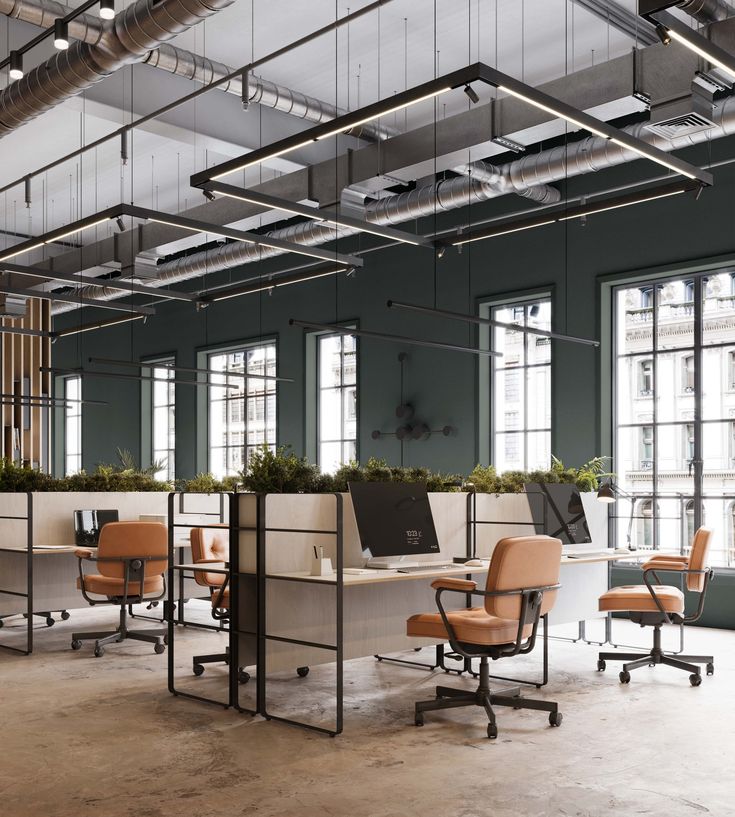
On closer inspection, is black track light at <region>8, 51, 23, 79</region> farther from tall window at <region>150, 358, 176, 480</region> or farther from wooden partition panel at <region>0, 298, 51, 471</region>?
tall window at <region>150, 358, 176, 480</region>

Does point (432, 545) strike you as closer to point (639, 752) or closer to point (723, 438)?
point (639, 752)

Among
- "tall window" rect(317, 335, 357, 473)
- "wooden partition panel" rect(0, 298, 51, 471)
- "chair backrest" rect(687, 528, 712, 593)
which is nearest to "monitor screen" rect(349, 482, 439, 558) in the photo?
"chair backrest" rect(687, 528, 712, 593)

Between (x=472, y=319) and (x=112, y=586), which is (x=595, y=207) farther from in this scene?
(x=112, y=586)

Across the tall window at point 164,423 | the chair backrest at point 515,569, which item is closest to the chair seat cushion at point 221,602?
the chair backrest at point 515,569

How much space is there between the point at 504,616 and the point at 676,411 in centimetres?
559

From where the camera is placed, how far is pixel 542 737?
5.32 metres

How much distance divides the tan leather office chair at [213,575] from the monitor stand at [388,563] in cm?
110

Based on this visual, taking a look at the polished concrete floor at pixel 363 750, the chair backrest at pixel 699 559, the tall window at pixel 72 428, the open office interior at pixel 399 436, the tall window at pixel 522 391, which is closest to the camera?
the polished concrete floor at pixel 363 750

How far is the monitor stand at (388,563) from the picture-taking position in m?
6.34

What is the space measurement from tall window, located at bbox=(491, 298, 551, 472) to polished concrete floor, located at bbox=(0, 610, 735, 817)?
4.59 metres

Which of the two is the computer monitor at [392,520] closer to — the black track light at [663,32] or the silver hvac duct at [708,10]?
the black track light at [663,32]

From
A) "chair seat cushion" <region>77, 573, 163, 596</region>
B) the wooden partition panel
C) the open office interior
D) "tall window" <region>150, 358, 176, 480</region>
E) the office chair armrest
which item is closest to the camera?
the open office interior

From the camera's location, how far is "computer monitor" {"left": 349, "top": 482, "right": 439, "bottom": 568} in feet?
20.9

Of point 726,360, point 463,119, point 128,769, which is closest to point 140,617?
point 128,769
